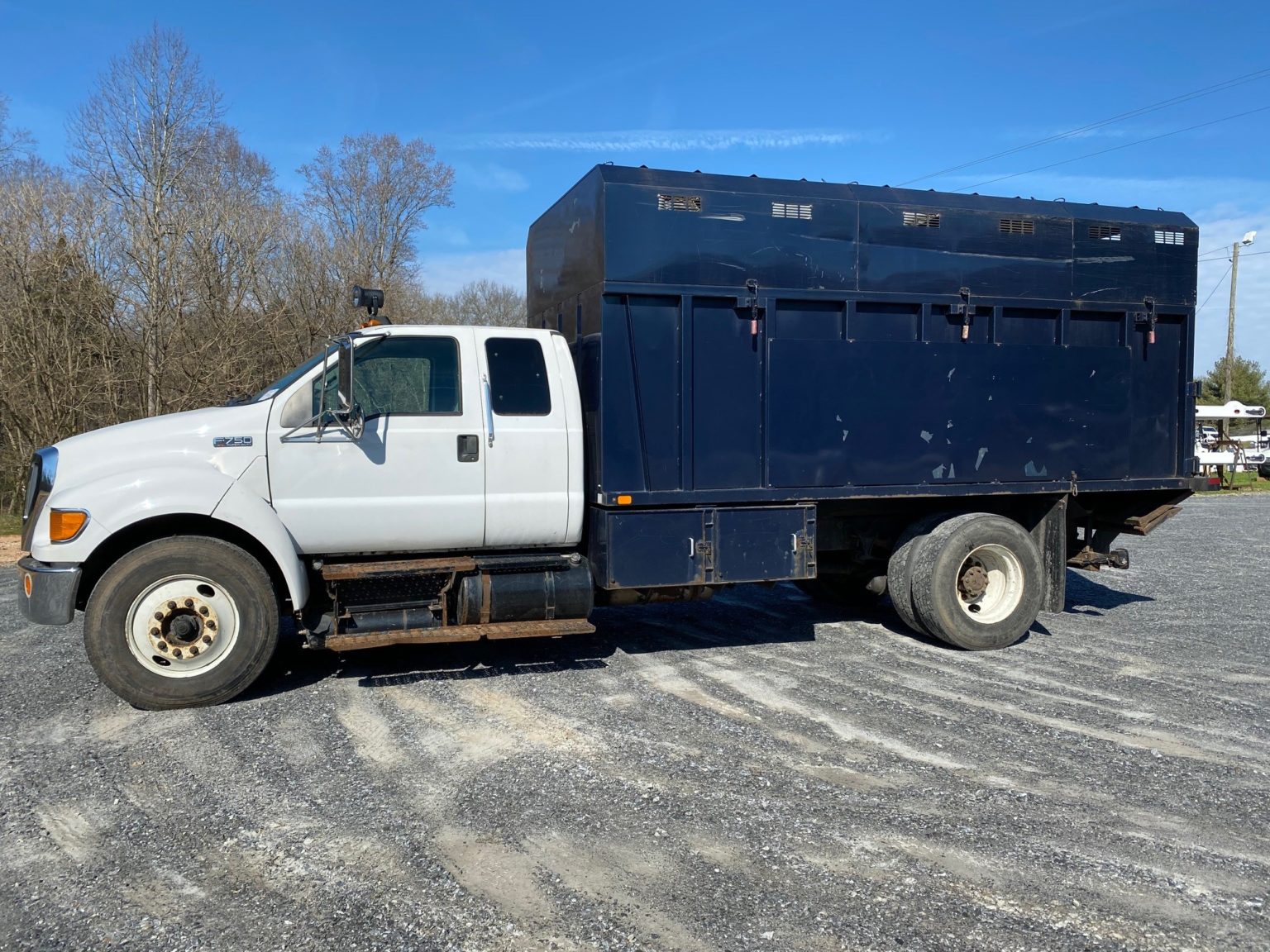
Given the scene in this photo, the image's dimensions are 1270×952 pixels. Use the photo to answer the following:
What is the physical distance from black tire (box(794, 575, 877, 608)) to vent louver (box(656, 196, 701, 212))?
12.6 feet

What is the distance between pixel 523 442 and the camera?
640 cm

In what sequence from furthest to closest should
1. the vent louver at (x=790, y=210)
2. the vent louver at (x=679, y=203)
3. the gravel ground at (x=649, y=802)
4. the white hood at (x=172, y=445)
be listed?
the vent louver at (x=790, y=210) < the vent louver at (x=679, y=203) < the white hood at (x=172, y=445) < the gravel ground at (x=649, y=802)

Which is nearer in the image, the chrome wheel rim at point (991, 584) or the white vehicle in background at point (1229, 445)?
the chrome wheel rim at point (991, 584)

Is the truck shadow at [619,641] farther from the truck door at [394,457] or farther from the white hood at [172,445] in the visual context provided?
the white hood at [172,445]

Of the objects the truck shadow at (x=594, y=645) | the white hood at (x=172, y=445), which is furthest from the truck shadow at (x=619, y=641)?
the white hood at (x=172, y=445)

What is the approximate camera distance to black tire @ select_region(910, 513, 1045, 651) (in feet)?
24.1

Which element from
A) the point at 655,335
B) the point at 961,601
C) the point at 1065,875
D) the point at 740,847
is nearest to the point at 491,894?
the point at 740,847

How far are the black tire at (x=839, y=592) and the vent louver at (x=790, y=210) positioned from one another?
350 cm

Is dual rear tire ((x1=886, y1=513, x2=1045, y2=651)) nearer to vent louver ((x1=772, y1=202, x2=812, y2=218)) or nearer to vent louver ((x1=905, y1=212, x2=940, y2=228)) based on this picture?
vent louver ((x1=905, y1=212, x2=940, y2=228))

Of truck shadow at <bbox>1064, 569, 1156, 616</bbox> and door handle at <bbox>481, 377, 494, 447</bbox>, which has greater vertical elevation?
door handle at <bbox>481, 377, 494, 447</bbox>

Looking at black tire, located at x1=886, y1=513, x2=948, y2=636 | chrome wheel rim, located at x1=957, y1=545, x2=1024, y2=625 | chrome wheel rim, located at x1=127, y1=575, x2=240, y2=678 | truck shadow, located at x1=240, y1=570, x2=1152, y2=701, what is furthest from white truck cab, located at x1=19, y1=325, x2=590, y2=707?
chrome wheel rim, located at x1=957, y1=545, x2=1024, y2=625

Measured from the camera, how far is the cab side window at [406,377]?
616 cm

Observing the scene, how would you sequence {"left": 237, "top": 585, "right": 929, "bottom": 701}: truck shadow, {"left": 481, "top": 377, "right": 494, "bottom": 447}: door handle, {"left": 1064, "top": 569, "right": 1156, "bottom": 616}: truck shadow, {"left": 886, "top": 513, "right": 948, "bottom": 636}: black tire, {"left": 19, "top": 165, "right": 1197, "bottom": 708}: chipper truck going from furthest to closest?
{"left": 1064, "top": 569, "right": 1156, "bottom": 616}: truck shadow, {"left": 886, "top": 513, "right": 948, "bottom": 636}: black tire, {"left": 237, "top": 585, "right": 929, "bottom": 701}: truck shadow, {"left": 481, "top": 377, "right": 494, "bottom": 447}: door handle, {"left": 19, "top": 165, "right": 1197, "bottom": 708}: chipper truck

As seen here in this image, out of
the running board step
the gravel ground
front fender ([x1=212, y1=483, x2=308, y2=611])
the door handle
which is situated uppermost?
the door handle
